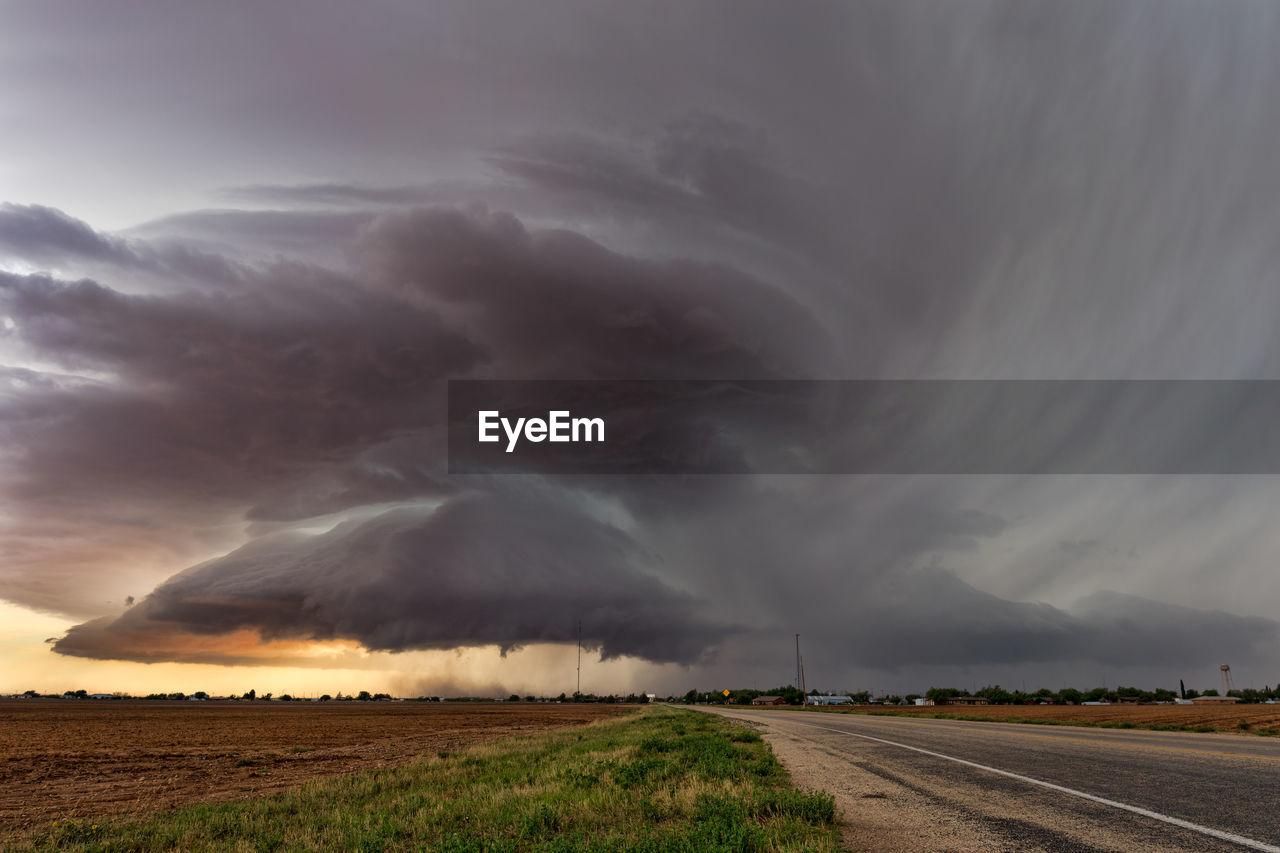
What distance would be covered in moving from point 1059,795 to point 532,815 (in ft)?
29.9

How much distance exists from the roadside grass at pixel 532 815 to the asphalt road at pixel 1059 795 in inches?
52.3

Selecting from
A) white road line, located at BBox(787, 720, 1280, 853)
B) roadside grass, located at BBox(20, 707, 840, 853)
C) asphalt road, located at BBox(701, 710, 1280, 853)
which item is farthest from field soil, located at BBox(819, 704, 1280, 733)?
roadside grass, located at BBox(20, 707, 840, 853)

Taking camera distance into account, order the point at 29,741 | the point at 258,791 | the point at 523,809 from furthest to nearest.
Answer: the point at 29,741 < the point at 258,791 < the point at 523,809

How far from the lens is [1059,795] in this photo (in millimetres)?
11797

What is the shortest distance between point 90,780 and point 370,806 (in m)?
17.7

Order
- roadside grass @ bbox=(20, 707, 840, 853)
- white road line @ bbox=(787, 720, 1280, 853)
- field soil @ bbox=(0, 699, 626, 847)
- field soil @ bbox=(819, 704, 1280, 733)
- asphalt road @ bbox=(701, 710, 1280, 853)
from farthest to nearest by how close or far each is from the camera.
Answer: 1. field soil @ bbox=(819, 704, 1280, 733)
2. field soil @ bbox=(0, 699, 626, 847)
3. roadside grass @ bbox=(20, 707, 840, 853)
4. asphalt road @ bbox=(701, 710, 1280, 853)
5. white road line @ bbox=(787, 720, 1280, 853)

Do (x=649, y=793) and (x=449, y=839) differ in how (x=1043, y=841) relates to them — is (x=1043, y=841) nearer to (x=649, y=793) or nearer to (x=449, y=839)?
(x=649, y=793)

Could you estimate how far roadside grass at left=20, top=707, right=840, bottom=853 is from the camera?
985cm

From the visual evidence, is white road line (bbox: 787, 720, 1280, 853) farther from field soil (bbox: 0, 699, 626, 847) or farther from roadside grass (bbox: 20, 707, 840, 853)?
field soil (bbox: 0, 699, 626, 847)

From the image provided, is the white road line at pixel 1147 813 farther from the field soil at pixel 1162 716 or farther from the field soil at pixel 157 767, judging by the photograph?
the field soil at pixel 1162 716

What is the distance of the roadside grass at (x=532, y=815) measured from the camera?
32.3 feet

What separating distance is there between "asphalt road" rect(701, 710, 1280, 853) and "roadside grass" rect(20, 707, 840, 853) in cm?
133

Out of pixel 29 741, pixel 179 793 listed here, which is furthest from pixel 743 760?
pixel 29 741

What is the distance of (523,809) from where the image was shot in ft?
43.4
